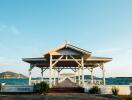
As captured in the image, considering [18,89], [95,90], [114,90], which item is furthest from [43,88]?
[114,90]

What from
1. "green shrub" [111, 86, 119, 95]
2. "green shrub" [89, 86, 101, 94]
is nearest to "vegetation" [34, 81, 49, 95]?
"green shrub" [89, 86, 101, 94]

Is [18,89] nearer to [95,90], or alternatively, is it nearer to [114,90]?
[95,90]

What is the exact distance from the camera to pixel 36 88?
88.1 feet

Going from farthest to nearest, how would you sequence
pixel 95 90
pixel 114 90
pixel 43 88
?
pixel 43 88 → pixel 114 90 → pixel 95 90

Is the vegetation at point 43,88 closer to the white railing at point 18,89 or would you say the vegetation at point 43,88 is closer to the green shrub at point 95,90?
the white railing at point 18,89

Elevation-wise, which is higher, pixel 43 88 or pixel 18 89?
pixel 43 88

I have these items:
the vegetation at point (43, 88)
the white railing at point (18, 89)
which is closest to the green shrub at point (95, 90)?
the vegetation at point (43, 88)

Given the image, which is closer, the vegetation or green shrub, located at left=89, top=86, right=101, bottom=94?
green shrub, located at left=89, top=86, right=101, bottom=94

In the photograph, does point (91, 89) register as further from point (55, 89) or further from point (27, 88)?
point (27, 88)

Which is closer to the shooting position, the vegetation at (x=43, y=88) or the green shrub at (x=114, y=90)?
the green shrub at (x=114, y=90)

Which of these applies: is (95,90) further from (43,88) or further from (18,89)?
(18,89)

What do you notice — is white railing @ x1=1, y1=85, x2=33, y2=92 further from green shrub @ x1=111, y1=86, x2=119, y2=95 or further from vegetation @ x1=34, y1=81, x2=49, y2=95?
green shrub @ x1=111, y1=86, x2=119, y2=95

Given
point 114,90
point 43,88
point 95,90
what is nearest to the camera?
point 95,90

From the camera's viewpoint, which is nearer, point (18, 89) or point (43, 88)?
point (43, 88)
